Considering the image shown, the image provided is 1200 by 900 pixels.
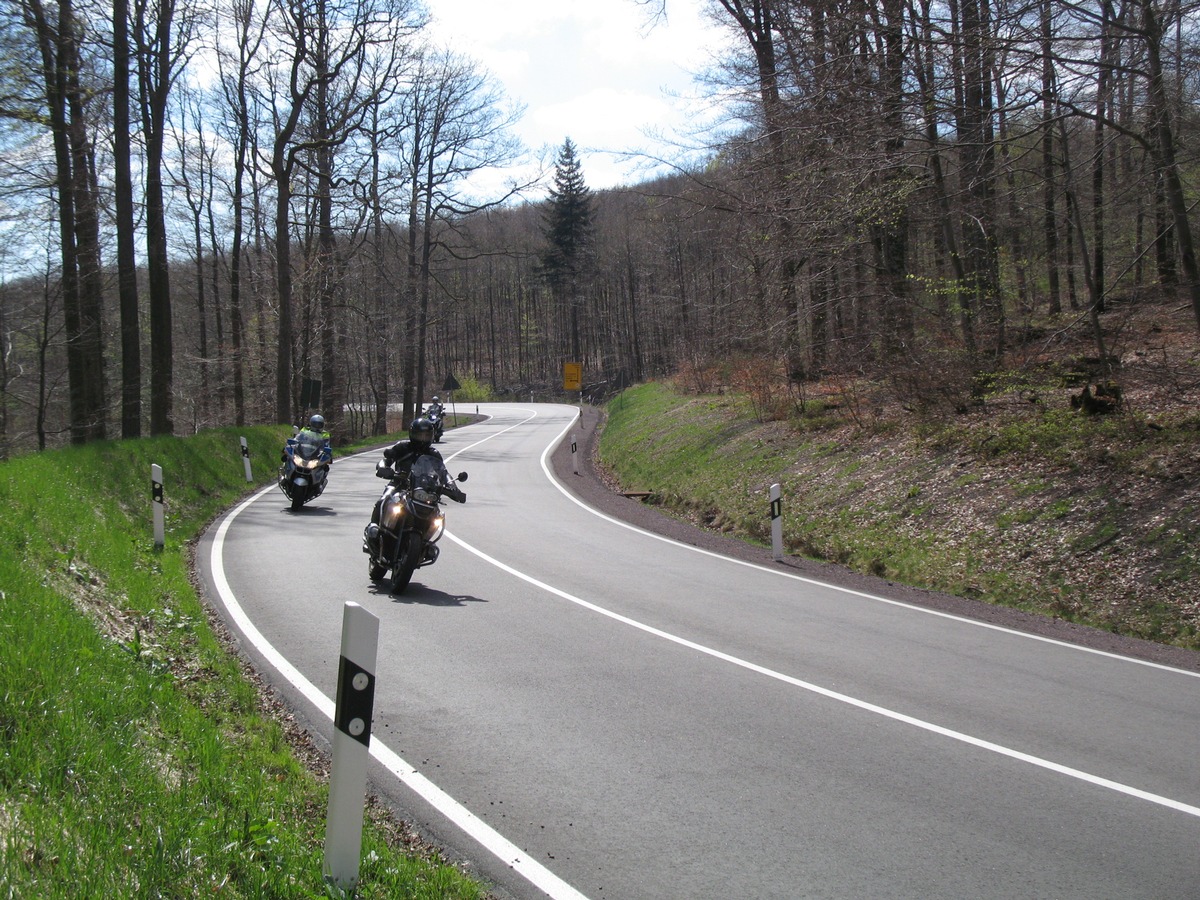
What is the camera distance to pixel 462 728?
18.6ft

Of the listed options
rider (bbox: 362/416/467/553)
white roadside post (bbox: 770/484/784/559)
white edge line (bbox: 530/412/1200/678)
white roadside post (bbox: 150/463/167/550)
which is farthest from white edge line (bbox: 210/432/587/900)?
white roadside post (bbox: 770/484/784/559)

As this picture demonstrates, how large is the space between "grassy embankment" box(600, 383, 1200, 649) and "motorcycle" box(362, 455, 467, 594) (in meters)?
6.24

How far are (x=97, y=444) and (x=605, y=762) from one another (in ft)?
45.7

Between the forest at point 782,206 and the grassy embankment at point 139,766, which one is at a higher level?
the forest at point 782,206

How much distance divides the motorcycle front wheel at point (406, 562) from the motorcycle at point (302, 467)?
290 inches

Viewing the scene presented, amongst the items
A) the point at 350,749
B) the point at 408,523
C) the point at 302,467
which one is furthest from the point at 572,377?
the point at 350,749

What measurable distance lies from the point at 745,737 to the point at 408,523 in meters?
5.23

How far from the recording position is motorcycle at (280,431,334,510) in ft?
53.3

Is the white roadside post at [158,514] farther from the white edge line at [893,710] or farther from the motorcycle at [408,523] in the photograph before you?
the white edge line at [893,710]

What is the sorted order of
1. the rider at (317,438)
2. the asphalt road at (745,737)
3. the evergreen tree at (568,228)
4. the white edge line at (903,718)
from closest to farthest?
the asphalt road at (745,737) < the white edge line at (903,718) < the rider at (317,438) < the evergreen tree at (568,228)

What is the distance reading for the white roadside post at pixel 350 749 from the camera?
3.40 metres

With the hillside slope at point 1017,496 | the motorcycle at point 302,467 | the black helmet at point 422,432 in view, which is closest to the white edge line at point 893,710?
the hillside slope at point 1017,496

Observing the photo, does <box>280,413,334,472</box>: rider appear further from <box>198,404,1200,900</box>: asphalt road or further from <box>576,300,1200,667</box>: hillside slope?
<box>576,300,1200,667</box>: hillside slope

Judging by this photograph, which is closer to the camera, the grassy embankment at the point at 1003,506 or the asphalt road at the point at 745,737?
the asphalt road at the point at 745,737
